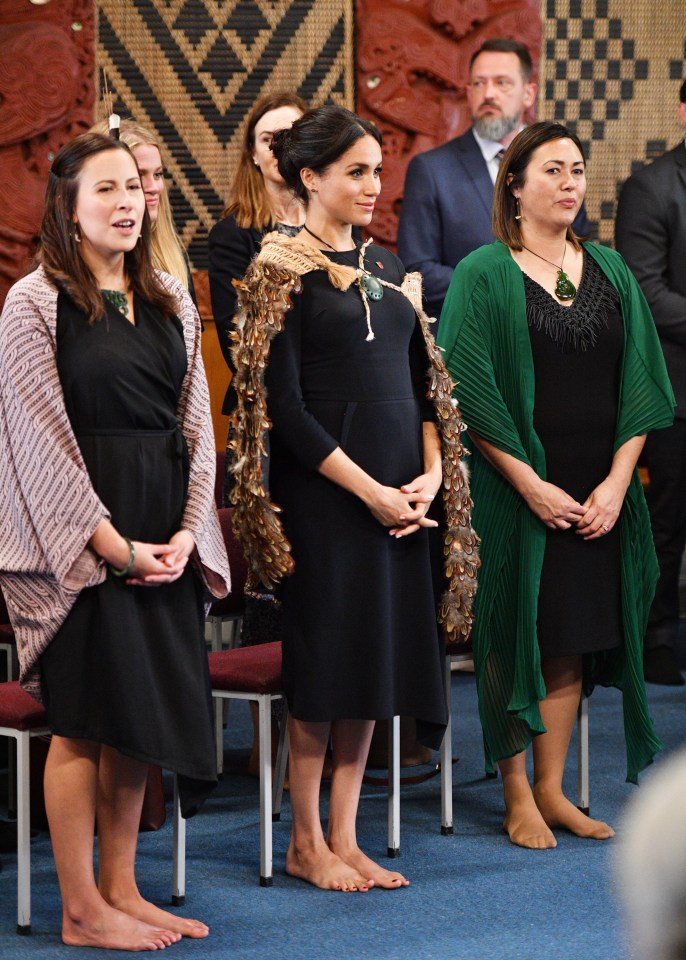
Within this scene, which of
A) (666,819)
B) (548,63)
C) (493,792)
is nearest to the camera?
(666,819)

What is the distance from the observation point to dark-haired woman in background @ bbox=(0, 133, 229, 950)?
259 centimetres

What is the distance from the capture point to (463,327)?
11.0 feet

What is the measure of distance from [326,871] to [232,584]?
944 mm

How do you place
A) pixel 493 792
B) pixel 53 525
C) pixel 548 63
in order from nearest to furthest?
pixel 53 525
pixel 493 792
pixel 548 63

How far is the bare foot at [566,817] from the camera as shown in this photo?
3355 mm

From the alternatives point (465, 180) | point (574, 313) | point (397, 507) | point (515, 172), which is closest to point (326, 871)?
point (397, 507)

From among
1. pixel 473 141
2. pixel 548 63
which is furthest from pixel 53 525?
pixel 548 63

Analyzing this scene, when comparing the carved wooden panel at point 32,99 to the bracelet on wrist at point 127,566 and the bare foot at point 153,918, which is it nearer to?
the bracelet on wrist at point 127,566

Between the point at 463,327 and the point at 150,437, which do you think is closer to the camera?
the point at 150,437

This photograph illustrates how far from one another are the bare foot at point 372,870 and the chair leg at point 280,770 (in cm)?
46

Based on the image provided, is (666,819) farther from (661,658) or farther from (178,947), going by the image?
(661,658)

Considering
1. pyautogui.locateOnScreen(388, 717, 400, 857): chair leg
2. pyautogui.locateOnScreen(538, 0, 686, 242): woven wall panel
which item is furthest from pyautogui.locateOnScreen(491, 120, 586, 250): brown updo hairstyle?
pyautogui.locateOnScreen(538, 0, 686, 242): woven wall panel

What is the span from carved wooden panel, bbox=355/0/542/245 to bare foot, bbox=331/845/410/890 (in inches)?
114

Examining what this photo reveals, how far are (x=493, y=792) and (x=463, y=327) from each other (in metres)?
1.30
